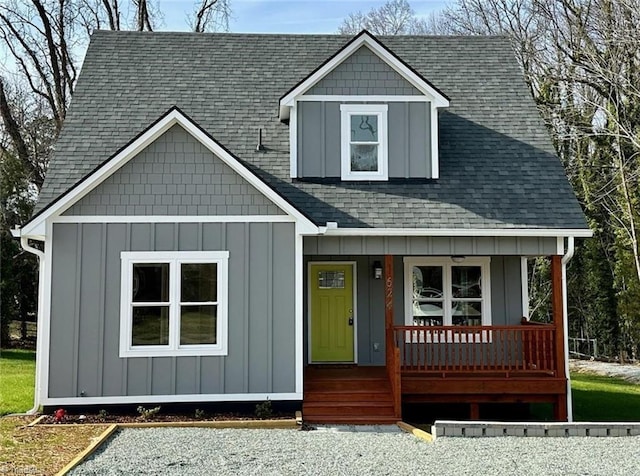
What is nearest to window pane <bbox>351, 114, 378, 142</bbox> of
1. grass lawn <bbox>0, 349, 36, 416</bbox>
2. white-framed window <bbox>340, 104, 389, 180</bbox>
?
white-framed window <bbox>340, 104, 389, 180</bbox>

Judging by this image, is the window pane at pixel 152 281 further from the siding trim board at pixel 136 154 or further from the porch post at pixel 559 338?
the porch post at pixel 559 338

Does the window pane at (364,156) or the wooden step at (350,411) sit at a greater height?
the window pane at (364,156)

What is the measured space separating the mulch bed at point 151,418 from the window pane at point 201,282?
184cm

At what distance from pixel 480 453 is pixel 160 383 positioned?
5.12 meters

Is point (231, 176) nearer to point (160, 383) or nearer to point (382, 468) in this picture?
point (160, 383)

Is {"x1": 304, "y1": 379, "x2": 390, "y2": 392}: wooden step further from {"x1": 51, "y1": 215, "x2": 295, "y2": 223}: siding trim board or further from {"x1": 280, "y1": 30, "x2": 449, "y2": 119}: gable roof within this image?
{"x1": 280, "y1": 30, "x2": 449, "y2": 119}: gable roof

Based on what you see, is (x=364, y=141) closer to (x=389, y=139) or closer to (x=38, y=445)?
(x=389, y=139)

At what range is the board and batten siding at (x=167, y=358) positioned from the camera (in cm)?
1013

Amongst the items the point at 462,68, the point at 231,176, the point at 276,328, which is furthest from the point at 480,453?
the point at 462,68

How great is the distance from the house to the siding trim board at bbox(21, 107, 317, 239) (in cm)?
3

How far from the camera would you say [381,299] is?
12.7m

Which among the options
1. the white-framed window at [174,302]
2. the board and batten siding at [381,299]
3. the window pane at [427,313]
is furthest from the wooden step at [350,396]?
the window pane at [427,313]

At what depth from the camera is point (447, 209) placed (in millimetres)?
11430

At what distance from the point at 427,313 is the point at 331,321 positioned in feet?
6.18
